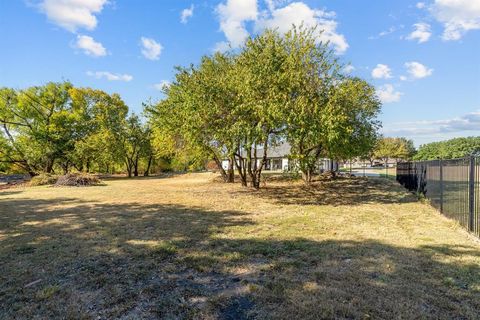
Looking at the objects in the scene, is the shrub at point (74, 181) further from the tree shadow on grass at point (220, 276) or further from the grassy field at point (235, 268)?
the tree shadow on grass at point (220, 276)

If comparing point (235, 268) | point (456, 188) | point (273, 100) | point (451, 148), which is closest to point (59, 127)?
point (273, 100)

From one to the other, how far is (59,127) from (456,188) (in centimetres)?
2887

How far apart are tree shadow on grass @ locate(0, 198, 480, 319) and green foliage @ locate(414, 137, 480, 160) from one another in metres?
74.8

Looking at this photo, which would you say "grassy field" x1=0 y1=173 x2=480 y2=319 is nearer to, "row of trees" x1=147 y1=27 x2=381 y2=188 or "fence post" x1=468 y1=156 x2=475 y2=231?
"fence post" x1=468 y1=156 x2=475 y2=231

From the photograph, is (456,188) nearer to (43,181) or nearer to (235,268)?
(235,268)

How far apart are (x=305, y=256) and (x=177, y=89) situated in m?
12.4

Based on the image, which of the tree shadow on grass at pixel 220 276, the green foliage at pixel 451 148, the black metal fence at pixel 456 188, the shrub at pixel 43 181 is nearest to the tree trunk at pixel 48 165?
the shrub at pixel 43 181

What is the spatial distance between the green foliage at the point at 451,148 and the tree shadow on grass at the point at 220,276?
7476 centimetres

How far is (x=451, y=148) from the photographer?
70.5 metres

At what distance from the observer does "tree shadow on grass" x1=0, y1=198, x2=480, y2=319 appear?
2.99 metres

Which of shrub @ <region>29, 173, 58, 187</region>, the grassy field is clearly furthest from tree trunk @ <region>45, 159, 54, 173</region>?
the grassy field

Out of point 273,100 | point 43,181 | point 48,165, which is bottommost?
point 43,181

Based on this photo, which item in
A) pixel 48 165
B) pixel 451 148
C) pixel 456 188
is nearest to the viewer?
pixel 456 188

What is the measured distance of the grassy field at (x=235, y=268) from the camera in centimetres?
302
